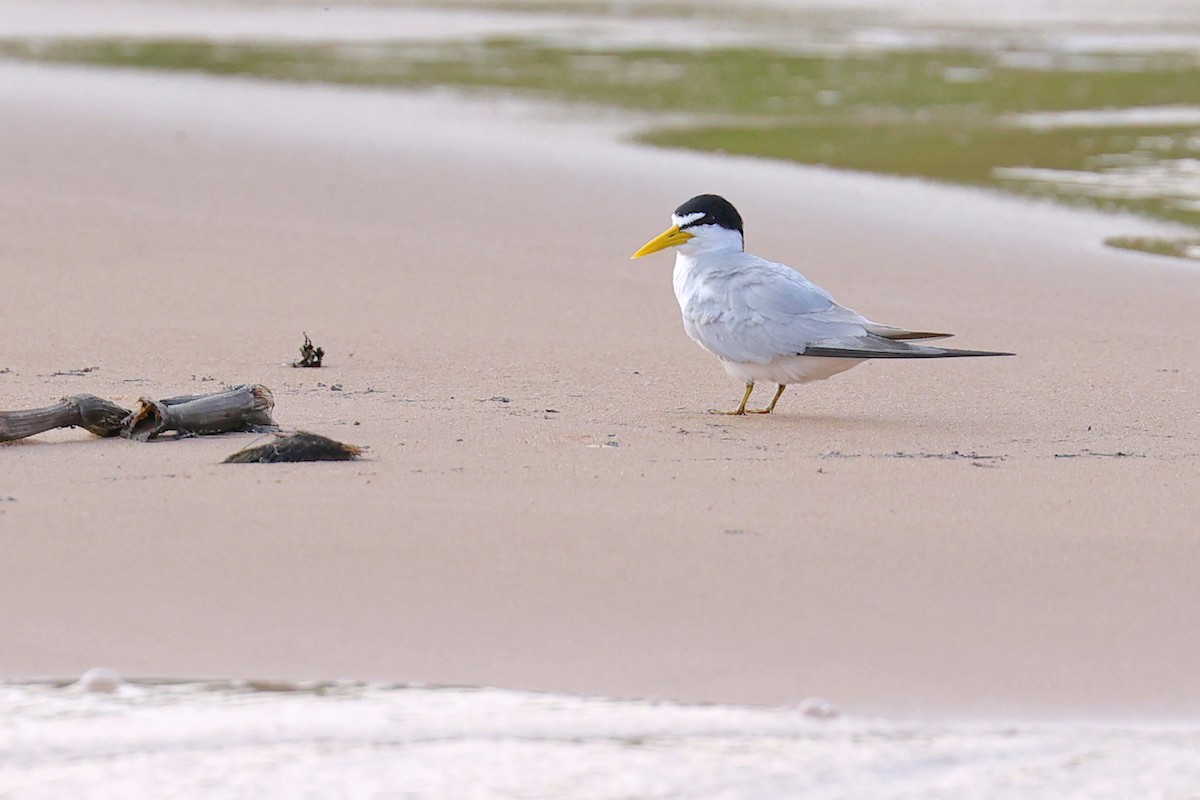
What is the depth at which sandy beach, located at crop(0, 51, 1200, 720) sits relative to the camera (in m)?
3.43

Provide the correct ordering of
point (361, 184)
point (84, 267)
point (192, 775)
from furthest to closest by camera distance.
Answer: point (361, 184) → point (84, 267) → point (192, 775)

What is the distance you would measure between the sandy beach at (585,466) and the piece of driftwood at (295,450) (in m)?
0.07

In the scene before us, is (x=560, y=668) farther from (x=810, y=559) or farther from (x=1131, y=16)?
(x=1131, y=16)

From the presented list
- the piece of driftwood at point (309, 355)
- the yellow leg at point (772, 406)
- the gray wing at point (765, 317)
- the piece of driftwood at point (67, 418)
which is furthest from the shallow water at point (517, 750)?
the piece of driftwood at point (309, 355)

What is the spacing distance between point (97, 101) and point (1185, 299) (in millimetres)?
8190

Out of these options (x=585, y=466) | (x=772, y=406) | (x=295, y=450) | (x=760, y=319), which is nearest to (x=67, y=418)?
(x=295, y=450)

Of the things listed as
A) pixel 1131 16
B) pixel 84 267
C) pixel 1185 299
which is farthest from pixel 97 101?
pixel 1131 16

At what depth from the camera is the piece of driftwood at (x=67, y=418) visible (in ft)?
15.2

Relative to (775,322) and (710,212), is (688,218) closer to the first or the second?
(710,212)

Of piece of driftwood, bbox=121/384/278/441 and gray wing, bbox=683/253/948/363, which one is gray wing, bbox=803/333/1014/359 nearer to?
gray wing, bbox=683/253/948/363

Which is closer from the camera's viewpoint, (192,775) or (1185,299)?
(192,775)

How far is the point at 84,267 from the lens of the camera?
7570mm

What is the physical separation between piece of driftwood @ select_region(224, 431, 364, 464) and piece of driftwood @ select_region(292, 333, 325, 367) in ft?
4.56

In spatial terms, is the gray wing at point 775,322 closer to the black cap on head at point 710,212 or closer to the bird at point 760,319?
the bird at point 760,319
